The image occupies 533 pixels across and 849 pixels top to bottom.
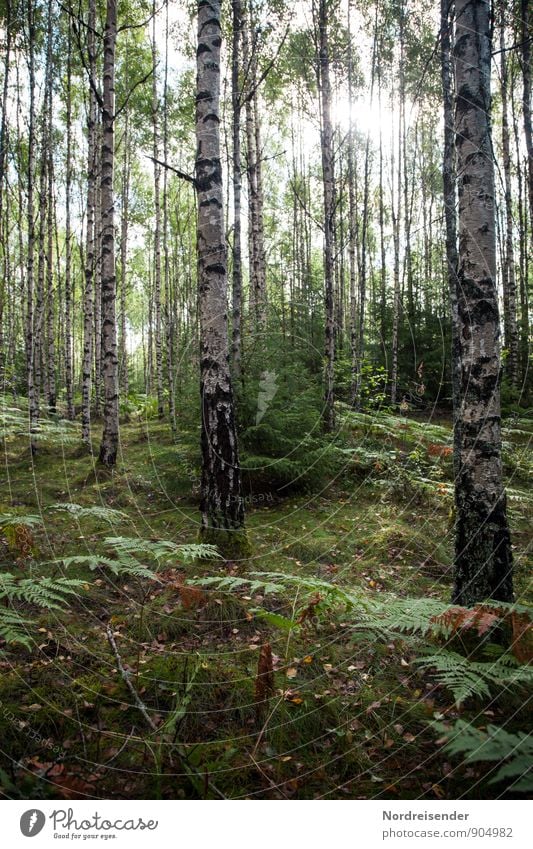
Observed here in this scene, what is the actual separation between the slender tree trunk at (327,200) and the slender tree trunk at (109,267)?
11.4 ft

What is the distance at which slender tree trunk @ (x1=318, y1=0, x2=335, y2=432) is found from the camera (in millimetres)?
7891

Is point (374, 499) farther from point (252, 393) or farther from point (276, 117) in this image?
point (276, 117)

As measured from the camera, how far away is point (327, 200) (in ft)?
28.6

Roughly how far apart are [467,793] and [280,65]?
1632 centimetres

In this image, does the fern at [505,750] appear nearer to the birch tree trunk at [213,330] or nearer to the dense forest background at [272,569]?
the dense forest background at [272,569]

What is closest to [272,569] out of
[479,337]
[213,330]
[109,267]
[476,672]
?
[476,672]

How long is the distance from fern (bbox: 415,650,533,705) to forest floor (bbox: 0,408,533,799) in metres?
0.11

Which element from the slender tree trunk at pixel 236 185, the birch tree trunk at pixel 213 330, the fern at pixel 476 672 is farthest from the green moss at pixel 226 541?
the slender tree trunk at pixel 236 185

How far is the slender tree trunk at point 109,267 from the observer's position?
7.39 m

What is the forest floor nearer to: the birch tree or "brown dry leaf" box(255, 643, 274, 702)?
"brown dry leaf" box(255, 643, 274, 702)

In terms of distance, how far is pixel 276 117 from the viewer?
17.5 meters

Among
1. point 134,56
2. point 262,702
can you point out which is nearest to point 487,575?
point 262,702

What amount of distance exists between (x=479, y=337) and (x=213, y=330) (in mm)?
2208

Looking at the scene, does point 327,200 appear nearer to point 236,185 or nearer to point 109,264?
point 236,185
